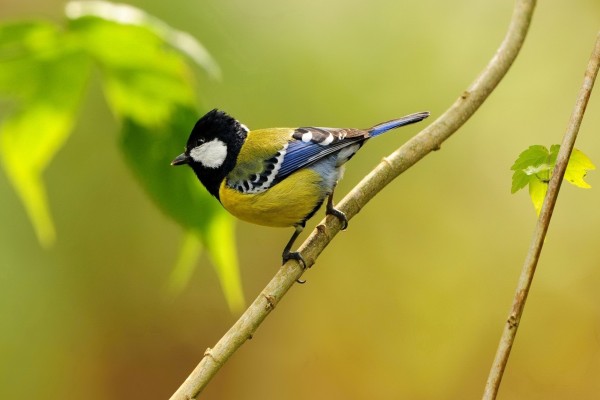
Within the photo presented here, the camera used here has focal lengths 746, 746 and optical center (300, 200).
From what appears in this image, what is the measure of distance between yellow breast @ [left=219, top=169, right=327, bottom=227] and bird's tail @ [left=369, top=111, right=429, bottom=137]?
124 mm

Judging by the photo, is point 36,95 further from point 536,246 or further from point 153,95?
point 536,246

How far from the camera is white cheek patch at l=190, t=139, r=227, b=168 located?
1.21 meters

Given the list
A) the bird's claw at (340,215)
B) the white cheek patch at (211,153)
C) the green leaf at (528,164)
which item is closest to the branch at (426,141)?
the bird's claw at (340,215)

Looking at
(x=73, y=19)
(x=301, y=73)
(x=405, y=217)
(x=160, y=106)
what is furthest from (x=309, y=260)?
(x=301, y=73)

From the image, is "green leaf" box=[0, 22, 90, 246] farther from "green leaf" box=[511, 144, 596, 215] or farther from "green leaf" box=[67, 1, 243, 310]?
"green leaf" box=[511, 144, 596, 215]

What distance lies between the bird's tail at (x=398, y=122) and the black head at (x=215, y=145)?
0.24 m

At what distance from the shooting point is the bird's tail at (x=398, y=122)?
1.10m

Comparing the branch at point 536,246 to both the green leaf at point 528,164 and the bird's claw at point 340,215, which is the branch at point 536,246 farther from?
the bird's claw at point 340,215

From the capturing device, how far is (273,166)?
1264 millimetres

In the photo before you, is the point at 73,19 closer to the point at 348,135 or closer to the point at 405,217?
the point at 348,135

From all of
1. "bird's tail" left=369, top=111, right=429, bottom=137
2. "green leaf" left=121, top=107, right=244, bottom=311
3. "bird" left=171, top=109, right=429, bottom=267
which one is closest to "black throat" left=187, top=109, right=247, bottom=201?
"bird" left=171, top=109, right=429, bottom=267

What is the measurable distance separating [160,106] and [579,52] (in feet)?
4.84

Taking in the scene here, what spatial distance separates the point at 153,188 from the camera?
31.5 inches

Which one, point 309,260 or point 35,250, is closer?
point 309,260
